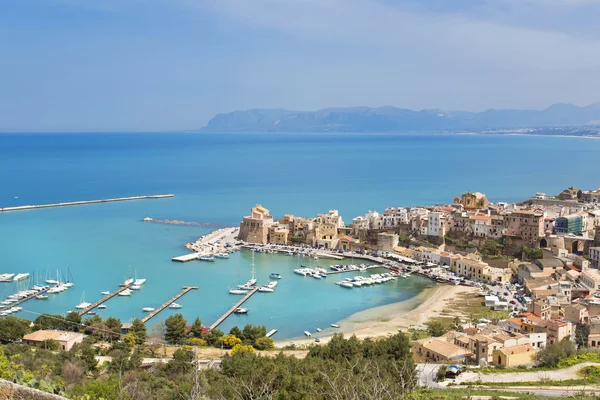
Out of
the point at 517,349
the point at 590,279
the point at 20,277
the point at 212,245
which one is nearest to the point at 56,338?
the point at 20,277

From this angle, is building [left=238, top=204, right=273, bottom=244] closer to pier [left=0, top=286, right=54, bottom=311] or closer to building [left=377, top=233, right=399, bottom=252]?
building [left=377, top=233, right=399, bottom=252]

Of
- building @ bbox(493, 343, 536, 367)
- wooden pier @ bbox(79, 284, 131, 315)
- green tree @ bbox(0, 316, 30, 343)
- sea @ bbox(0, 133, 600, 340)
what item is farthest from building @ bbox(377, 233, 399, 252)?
green tree @ bbox(0, 316, 30, 343)

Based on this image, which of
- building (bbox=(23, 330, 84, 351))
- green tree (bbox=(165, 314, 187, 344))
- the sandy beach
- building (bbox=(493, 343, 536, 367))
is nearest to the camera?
building (bbox=(493, 343, 536, 367))

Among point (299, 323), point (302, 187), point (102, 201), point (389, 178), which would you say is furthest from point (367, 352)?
point (389, 178)

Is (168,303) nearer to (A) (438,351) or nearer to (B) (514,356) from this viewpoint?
(A) (438,351)

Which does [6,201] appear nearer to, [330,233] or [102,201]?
[102,201]
